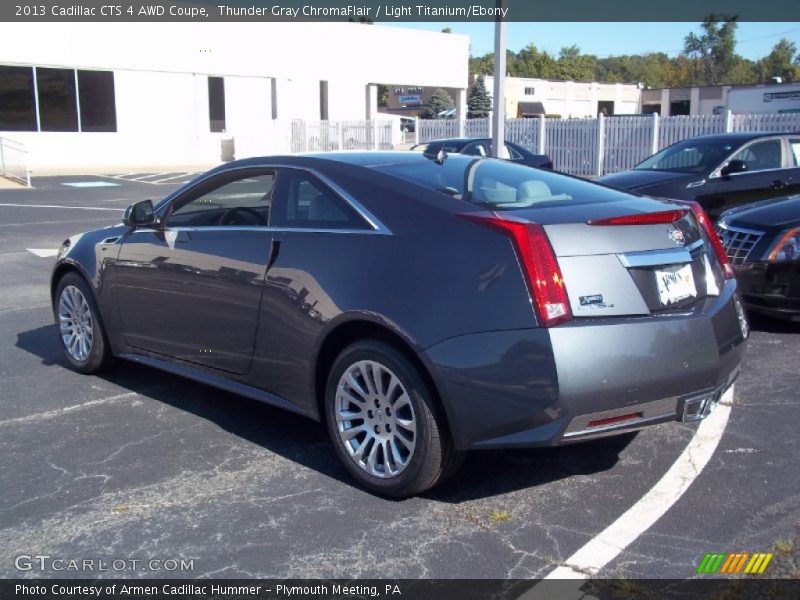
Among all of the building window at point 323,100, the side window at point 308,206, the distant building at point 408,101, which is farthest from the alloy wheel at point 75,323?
the distant building at point 408,101

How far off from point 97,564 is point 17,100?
93.2 ft

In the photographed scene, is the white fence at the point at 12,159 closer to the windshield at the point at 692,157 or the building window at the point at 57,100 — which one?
the building window at the point at 57,100

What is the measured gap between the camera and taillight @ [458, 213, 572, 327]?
349 cm

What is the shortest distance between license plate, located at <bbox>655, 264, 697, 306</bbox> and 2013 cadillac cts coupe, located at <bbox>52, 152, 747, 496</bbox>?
0.01 meters

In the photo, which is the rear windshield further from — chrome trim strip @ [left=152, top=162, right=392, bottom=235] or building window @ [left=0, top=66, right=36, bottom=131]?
building window @ [left=0, top=66, right=36, bottom=131]

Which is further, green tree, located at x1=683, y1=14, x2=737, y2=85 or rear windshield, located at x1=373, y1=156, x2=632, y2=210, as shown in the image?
green tree, located at x1=683, y1=14, x2=737, y2=85

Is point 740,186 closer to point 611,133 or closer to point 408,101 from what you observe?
point 611,133

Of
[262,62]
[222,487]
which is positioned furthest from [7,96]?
[222,487]

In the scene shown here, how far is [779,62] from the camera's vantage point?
10962 cm

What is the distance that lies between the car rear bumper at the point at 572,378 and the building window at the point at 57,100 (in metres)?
28.7

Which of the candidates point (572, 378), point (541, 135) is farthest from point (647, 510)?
point (541, 135)

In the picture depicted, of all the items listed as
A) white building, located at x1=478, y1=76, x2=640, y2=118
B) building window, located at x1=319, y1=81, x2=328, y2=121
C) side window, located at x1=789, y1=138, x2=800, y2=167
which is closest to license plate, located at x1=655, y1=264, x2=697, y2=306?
side window, located at x1=789, y1=138, x2=800, y2=167

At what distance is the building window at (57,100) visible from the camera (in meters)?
28.5

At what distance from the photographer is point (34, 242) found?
12.7m
